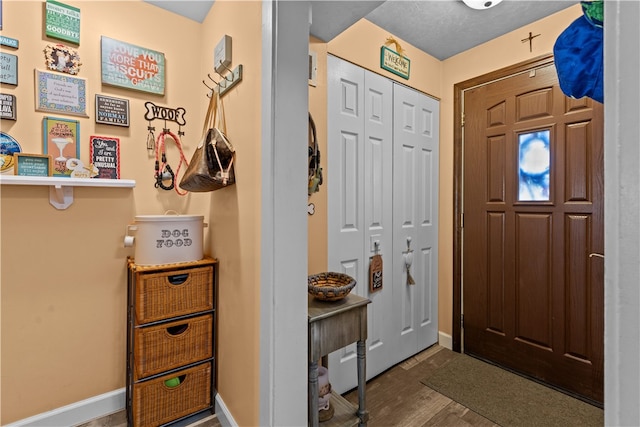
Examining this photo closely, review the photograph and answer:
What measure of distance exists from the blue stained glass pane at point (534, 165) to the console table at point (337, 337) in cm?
147

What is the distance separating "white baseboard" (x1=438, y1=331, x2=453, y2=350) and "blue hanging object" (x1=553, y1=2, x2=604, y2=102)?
2.35m

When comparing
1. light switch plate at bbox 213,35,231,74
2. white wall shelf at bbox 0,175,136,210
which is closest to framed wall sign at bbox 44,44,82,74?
white wall shelf at bbox 0,175,136,210

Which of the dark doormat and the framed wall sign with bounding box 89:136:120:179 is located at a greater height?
the framed wall sign with bounding box 89:136:120:179

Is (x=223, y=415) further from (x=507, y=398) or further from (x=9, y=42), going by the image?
A: (x=9, y=42)

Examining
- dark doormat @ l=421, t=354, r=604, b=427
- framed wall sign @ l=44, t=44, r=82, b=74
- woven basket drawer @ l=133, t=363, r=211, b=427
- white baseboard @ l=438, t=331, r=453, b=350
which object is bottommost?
dark doormat @ l=421, t=354, r=604, b=427

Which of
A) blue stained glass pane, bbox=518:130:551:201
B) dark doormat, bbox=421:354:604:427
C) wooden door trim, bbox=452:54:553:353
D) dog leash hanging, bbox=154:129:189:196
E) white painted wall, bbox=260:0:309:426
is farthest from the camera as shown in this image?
wooden door trim, bbox=452:54:553:353

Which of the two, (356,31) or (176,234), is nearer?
(176,234)

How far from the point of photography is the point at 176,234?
1628mm

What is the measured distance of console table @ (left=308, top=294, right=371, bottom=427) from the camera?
1.34 m

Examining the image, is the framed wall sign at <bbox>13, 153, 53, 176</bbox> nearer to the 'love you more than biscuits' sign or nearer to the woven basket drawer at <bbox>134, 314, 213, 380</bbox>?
the 'love you more than biscuits' sign

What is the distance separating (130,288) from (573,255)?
2605 millimetres

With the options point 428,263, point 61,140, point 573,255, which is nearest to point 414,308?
point 428,263
